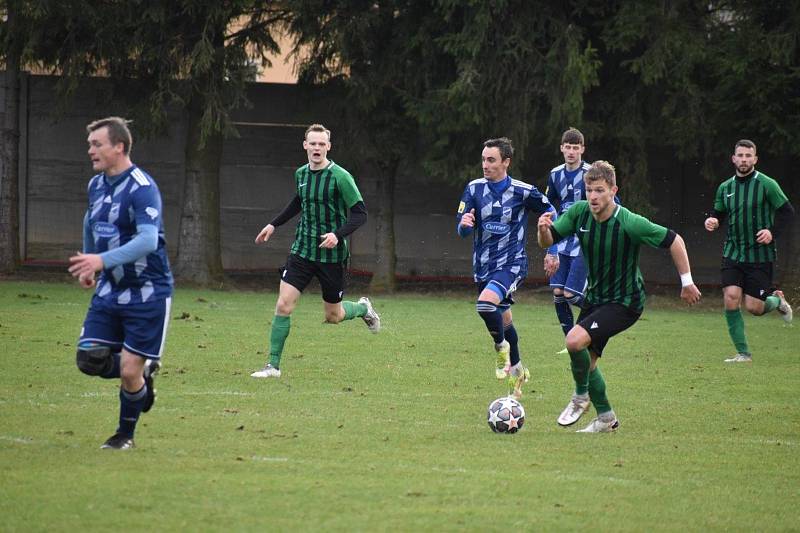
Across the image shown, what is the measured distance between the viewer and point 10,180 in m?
24.0

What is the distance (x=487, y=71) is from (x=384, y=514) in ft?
54.2

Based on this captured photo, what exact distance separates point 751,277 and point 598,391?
18.6ft

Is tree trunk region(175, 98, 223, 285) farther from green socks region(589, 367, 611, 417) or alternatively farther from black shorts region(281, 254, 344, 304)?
green socks region(589, 367, 611, 417)

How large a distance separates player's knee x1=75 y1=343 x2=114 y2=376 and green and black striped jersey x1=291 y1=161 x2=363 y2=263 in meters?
4.25

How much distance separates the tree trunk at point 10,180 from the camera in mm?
23984

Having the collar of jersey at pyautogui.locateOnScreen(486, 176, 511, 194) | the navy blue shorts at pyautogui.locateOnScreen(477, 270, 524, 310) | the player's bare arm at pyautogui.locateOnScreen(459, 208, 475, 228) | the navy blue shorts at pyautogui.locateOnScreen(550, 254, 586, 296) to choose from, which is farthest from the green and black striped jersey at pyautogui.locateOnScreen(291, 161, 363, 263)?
the navy blue shorts at pyautogui.locateOnScreen(550, 254, 586, 296)

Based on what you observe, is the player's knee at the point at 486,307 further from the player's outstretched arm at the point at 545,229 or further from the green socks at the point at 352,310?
the green socks at the point at 352,310

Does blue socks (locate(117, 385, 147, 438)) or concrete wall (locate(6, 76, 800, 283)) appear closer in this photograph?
blue socks (locate(117, 385, 147, 438))

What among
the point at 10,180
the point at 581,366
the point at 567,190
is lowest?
the point at 581,366

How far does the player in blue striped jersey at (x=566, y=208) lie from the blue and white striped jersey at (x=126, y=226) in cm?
582

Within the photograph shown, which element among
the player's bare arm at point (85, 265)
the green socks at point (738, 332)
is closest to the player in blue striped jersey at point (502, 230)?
the green socks at point (738, 332)

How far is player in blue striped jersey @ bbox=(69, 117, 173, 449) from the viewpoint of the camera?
23.3 feet

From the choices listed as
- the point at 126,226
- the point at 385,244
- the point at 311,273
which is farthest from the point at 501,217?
the point at 385,244

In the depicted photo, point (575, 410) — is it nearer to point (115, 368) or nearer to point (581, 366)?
point (581, 366)
